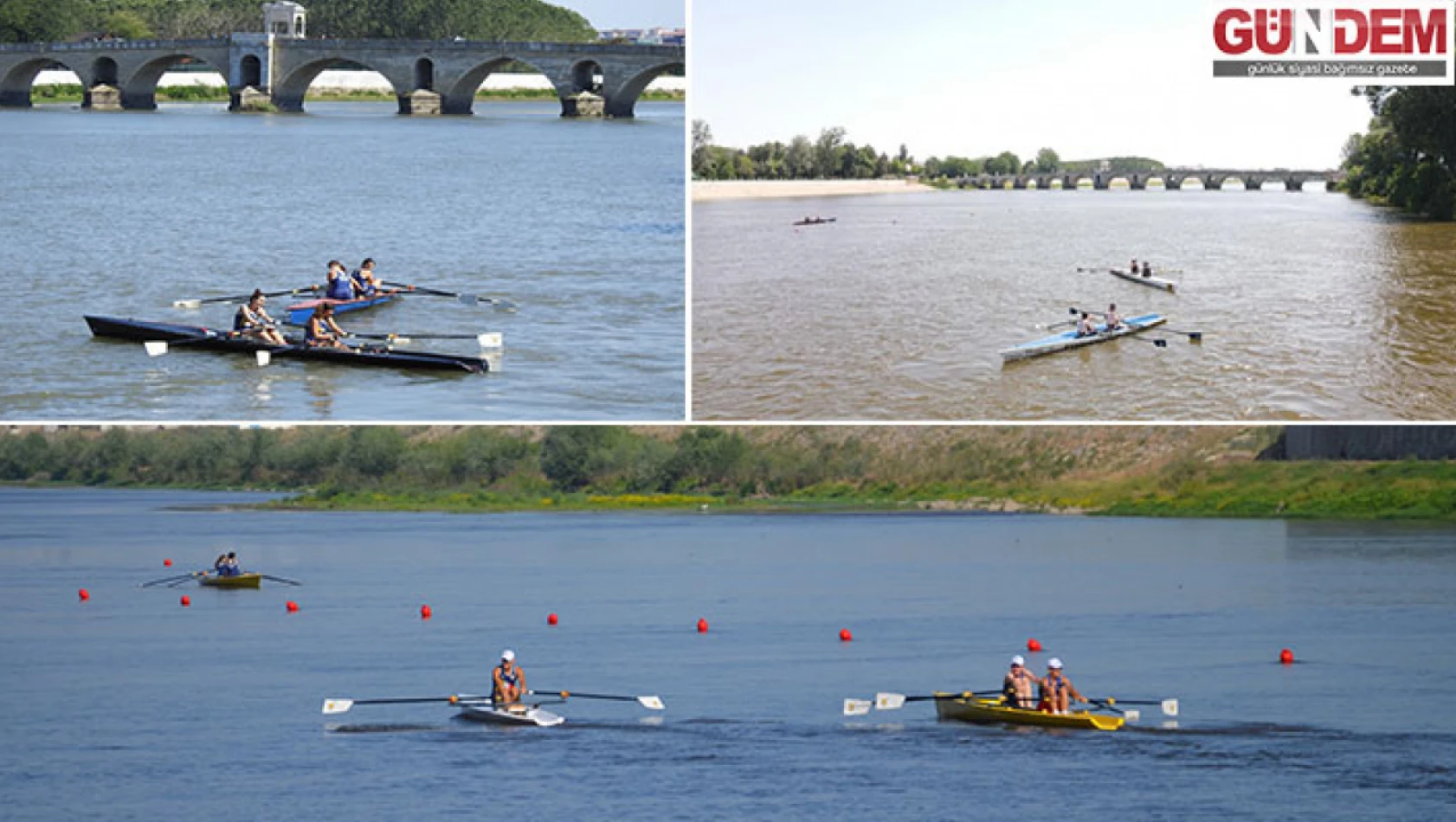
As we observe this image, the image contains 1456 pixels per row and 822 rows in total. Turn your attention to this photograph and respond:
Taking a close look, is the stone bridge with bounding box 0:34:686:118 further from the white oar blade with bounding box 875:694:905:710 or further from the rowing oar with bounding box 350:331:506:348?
the white oar blade with bounding box 875:694:905:710

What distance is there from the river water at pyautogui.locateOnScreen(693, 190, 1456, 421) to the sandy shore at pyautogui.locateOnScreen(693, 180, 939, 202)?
24 cm

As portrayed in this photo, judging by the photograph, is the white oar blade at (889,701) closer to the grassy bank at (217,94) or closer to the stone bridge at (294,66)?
the stone bridge at (294,66)

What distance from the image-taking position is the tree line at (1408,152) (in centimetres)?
1984

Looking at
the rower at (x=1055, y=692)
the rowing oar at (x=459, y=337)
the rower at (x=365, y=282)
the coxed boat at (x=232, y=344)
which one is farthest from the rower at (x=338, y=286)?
the rower at (x=1055, y=692)

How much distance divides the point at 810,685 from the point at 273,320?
7.25 metres

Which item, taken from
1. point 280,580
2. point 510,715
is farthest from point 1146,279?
point 280,580

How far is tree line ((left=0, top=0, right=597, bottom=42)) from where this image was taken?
42.0 meters

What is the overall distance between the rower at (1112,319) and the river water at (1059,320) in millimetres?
253

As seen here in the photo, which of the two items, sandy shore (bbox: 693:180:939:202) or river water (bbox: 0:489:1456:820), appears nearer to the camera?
river water (bbox: 0:489:1456:820)

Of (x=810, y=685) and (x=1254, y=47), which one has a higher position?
(x=1254, y=47)

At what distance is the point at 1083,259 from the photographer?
25391mm

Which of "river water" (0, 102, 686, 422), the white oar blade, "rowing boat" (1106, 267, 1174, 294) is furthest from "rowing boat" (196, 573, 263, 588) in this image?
the white oar blade

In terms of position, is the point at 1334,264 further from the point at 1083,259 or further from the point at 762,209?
the point at 762,209

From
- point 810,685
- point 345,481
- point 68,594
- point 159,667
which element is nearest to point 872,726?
point 810,685
